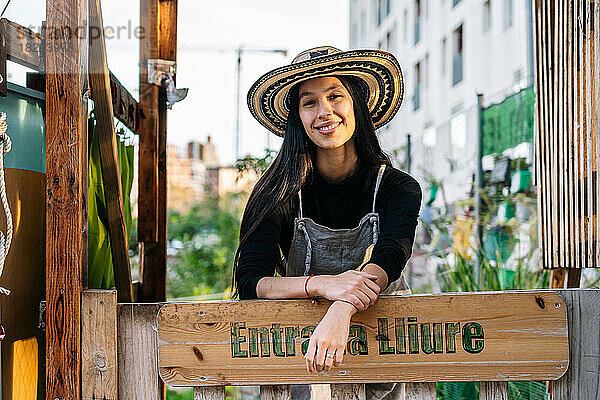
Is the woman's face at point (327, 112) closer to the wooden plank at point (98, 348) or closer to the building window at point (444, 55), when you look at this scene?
the wooden plank at point (98, 348)

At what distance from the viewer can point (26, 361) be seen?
2225 millimetres

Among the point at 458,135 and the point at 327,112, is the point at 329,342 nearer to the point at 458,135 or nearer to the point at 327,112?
the point at 327,112

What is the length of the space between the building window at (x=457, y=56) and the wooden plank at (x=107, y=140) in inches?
456

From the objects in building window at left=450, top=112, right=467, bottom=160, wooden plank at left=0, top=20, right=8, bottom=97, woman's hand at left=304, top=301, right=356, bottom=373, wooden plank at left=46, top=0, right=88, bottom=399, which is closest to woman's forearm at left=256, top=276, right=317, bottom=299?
woman's hand at left=304, top=301, right=356, bottom=373

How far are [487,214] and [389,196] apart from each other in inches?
132

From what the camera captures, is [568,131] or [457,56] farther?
[457,56]

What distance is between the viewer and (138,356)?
2.10 metres

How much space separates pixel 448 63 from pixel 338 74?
1178 centimetres

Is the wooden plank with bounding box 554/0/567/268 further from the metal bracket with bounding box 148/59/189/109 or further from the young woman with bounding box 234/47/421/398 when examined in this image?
the metal bracket with bounding box 148/59/189/109

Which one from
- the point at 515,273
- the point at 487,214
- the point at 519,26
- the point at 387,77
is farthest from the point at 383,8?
the point at 387,77

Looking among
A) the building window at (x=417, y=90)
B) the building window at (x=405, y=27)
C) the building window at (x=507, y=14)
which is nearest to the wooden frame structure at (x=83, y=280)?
the building window at (x=507, y=14)

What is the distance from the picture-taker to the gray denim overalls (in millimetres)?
2480

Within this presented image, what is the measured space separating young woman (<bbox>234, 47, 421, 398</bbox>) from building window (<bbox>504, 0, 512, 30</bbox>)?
29.3 ft

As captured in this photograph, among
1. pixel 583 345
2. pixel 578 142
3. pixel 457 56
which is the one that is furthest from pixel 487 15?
pixel 583 345
